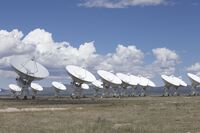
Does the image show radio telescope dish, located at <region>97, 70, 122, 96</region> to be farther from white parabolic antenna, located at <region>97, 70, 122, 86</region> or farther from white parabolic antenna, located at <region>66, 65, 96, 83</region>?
white parabolic antenna, located at <region>66, 65, 96, 83</region>

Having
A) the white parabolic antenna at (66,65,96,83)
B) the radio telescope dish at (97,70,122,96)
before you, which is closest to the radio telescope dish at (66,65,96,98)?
the white parabolic antenna at (66,65,96,83)

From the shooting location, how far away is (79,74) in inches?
6058

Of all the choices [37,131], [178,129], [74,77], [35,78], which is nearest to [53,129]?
[37,131]

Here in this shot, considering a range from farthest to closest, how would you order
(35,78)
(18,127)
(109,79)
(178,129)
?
(109,79) → (35,78) → (18,127) → (178,129)

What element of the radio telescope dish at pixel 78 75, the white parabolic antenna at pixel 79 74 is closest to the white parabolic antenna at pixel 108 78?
the radio telescope dish at pixel 78 75

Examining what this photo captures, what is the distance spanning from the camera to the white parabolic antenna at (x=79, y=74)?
15038 centimetres

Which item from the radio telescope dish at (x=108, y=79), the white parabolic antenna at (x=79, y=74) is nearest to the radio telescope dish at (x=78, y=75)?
the white parabolic antenna at (x=79, y=74)

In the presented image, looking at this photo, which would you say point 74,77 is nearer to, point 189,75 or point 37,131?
point 189,75

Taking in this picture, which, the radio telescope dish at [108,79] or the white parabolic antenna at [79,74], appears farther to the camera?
the radio telescope dish at [108,79]

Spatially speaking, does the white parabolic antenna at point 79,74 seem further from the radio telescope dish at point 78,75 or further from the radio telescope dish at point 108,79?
the radio telescope dish at point 108,79

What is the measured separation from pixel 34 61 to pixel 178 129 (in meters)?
101

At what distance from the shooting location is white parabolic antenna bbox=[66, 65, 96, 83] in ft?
493

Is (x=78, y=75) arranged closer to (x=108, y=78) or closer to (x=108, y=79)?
(x=108, y=79)

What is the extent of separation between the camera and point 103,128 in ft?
134
